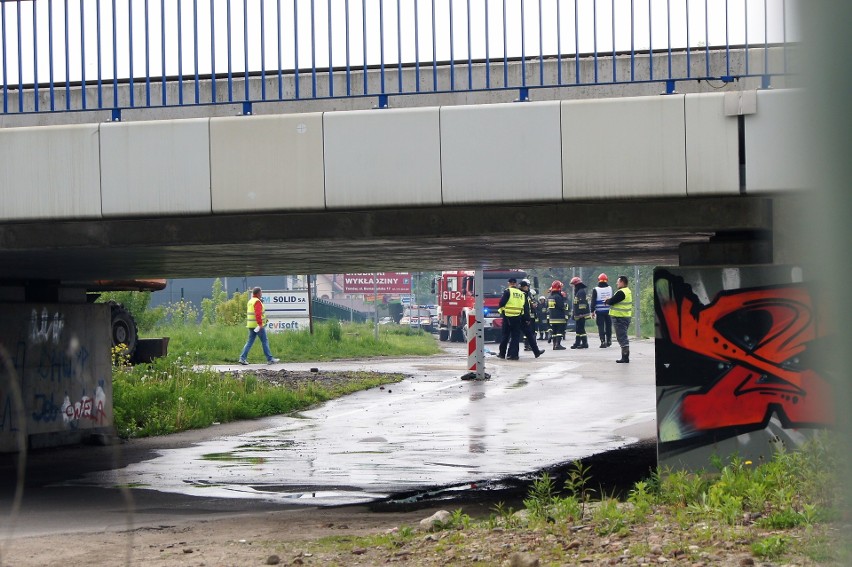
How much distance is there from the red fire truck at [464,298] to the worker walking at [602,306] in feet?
26.8

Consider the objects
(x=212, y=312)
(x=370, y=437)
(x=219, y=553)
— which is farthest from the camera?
(x=212, y=312)

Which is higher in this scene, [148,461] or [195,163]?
[195,163]

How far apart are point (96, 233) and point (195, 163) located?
1.26 m

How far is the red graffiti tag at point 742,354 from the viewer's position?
837 cm

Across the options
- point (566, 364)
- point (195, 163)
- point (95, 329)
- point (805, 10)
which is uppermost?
point (195, 163)

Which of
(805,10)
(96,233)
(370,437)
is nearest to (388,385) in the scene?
(370,437)

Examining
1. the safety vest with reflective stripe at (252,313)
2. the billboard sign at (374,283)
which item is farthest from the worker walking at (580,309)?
the safety vest with reflective stripe at (252,313)

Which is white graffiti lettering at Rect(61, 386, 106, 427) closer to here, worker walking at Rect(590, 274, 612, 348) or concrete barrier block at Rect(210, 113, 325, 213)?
concrete barrier block at Rect(210, 113, 325, 213)

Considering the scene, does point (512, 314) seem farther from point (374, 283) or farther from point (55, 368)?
point (374, 283)

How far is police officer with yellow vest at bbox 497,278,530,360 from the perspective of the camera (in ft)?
89.1

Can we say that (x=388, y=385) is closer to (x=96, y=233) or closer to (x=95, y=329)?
(x=95, y=329)

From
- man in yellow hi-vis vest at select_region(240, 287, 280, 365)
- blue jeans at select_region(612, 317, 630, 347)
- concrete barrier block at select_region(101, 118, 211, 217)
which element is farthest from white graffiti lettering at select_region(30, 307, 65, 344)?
blue jeans at select_region(612, 317, 630, 347)

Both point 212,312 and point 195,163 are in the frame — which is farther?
point 212,312

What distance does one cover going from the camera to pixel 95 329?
1481cm
